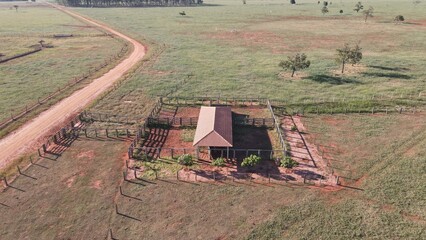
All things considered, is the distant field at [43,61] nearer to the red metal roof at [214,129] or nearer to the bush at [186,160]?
the bush at [186,160]

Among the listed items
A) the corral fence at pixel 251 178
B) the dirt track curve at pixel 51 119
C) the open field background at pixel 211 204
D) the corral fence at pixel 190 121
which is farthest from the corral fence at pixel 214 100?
the corral fence at pixel 251 178

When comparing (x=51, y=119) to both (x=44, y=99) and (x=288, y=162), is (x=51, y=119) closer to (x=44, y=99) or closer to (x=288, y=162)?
(x=44, y=99)

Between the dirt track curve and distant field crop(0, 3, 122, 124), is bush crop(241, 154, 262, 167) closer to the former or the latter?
the dirt track curve

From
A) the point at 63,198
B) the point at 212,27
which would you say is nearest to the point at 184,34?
the point at 212,27

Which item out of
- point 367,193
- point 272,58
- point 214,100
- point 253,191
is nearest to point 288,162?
point 253,191

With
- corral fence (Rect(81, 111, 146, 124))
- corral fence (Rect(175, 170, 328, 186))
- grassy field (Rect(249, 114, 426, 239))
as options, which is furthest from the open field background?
corral fence (Rect(81, 111, 146, 124))

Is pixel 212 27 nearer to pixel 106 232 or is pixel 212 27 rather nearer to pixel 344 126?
pixel 344 126
